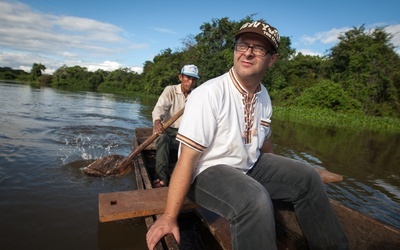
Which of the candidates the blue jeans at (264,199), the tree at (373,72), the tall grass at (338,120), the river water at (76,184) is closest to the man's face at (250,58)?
the blue jeans at (264,199)

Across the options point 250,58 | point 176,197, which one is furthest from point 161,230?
point 250,58

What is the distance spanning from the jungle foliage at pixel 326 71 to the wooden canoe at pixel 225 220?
865 inches

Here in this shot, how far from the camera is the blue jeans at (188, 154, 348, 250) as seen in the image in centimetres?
122

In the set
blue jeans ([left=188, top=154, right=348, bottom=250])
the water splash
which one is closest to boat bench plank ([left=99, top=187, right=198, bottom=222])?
blue jeans ([left=188, top=154, right=348, bottom=250])

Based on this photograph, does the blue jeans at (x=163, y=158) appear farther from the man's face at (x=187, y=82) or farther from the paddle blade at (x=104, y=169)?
the man's face at (x=187, y=82)

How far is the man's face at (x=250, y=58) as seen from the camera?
64.0 inches

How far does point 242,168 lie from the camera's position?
67.0 inches

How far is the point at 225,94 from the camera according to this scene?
161 cm

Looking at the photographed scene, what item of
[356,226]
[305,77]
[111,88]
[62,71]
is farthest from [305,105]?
[62,71]

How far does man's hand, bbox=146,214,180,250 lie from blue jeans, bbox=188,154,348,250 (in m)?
0.27

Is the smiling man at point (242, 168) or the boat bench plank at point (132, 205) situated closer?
the smiling man at point (242, 168)

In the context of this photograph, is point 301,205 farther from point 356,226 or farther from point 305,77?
point 305,77

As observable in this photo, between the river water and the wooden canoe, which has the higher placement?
the wooden canoe

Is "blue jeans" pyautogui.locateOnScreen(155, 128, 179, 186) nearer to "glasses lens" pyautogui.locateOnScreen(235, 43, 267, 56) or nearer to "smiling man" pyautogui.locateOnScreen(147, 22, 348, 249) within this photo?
"smiling man" pyautogui.locateOnScreen(147, 22, 348, 249)
